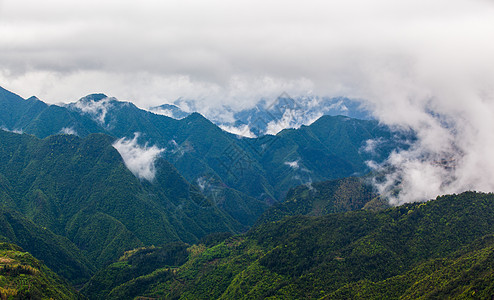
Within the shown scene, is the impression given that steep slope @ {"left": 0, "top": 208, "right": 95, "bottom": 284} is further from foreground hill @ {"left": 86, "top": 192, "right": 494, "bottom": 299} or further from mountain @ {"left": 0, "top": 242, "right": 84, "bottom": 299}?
mountain @ {"left": 0, "top": 242, "right": 84, "bottom": 299}

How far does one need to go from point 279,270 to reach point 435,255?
145 feet

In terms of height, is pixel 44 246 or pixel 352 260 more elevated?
pixel 352 260

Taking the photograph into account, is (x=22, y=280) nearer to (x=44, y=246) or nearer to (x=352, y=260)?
(x=44, y=246)

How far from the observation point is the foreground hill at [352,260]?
299ft

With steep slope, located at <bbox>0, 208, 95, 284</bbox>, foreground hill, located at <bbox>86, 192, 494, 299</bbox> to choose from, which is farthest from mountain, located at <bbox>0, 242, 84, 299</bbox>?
steep slope, located at <bbox>0, 208, 95, 284</bbox>

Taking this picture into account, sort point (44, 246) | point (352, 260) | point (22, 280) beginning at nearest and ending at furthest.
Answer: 1. point (22, 280)
2. point (352, 260)
3. point (44, 246)

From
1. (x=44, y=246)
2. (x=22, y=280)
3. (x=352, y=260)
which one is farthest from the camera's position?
(x=44, y=246)

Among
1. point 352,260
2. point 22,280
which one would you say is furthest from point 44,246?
point 352,260

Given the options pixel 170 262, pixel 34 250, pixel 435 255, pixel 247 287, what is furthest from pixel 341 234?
pixel 34 250

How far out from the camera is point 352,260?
354ft

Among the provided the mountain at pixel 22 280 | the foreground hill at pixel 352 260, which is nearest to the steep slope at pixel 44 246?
the foreground hill at pixel 352 260

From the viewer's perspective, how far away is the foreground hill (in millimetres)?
91188

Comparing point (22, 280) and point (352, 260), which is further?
point (352, 260)

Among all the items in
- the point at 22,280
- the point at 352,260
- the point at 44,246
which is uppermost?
the point at 352,260
